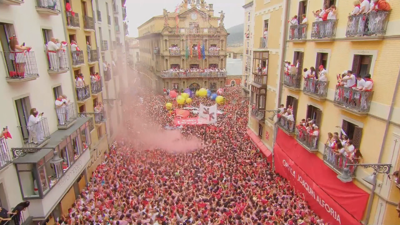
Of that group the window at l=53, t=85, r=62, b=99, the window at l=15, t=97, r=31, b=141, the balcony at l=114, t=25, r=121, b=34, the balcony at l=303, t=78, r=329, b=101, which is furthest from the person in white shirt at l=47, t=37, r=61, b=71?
the balcony at l=114, t=25, r=121, b=34

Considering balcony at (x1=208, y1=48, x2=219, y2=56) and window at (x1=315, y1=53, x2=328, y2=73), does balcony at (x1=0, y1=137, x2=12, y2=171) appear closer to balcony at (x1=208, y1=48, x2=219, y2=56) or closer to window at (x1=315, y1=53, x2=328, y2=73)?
window at (x1=315, y1=53, x2=328, y2=73)

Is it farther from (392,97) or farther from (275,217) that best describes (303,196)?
(392,97)

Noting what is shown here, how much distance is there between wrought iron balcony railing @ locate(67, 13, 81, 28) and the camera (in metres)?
15.3

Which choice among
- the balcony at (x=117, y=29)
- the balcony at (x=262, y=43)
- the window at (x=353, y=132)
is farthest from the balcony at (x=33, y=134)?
the balcony at (x=117, y=29)

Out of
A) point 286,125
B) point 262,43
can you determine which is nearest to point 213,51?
point 262,43

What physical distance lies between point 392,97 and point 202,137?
53.8 feet

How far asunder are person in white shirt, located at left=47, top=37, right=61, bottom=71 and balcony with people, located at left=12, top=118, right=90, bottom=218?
3312mm

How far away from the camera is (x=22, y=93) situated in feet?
34.6

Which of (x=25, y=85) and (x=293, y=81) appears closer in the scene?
(x=25, y=85)

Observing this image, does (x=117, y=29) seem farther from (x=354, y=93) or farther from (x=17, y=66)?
(x=354, y=93)

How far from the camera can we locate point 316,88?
13.1 m

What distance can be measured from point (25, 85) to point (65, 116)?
3198mm

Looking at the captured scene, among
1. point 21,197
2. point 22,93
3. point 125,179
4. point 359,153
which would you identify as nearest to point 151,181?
point 125,179

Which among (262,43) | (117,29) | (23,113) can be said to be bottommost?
(23,113)
